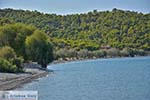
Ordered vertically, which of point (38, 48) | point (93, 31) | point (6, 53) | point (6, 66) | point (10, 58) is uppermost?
point (93, 31)

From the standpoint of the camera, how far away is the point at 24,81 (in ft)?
126

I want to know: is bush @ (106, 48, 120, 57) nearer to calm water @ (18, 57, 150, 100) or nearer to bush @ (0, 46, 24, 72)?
calm water @ (18, 57, 150, 100)

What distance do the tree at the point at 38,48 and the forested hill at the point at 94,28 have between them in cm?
5955

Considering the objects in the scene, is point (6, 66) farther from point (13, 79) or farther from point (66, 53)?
point (66, 53)

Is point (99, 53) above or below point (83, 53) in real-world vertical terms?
below

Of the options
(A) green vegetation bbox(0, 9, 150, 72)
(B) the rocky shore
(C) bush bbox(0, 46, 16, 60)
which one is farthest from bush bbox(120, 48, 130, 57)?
(C) bush bbox(0, 46, 16, 60)

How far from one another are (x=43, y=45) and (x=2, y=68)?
15223 millimetres

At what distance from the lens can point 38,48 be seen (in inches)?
2347

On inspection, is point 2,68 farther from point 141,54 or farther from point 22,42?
point 141,54

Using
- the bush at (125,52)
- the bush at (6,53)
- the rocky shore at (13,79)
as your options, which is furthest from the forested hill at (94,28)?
the rocky shore at (13,79)

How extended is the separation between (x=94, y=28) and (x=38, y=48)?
92.4 metres

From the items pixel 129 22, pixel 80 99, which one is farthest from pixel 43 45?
pixel 129 22

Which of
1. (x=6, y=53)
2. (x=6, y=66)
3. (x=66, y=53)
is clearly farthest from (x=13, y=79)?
(x=66, y=53)

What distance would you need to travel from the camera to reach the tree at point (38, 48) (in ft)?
195
